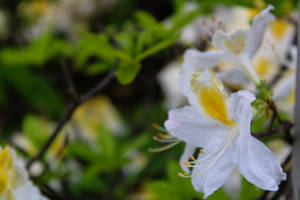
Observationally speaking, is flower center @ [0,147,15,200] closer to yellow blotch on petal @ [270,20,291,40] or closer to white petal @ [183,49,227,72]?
white petal @ [183,49,227,72]

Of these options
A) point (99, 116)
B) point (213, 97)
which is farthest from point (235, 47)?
point (99, 116)

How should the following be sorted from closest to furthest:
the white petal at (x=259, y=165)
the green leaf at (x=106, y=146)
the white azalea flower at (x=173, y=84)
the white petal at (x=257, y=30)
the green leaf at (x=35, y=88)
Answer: the white petal at (x=259, y=165), the white petal at (x=257, y=30), the green leaf at (x=106, y=146), the white azalea flower at (x=173, y=84), the green leaf at (x=35, y=88)

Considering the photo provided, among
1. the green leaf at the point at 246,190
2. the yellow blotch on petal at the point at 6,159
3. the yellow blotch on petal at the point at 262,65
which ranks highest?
the yellow blotch on petal at the point at 6,159

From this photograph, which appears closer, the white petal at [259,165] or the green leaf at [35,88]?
Result: the white petal at [259,165]

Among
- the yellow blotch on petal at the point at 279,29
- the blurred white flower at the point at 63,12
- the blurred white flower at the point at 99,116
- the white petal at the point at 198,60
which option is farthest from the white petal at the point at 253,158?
the blurred white flower at the point at 63,12

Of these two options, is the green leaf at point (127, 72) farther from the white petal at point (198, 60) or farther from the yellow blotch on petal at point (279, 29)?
the yellow blotch on petal at point (279, 29)

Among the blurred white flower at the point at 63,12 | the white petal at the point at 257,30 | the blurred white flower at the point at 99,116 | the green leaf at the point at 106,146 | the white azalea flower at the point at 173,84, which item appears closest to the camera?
the white petal at the point at 257,30

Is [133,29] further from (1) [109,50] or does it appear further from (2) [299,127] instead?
(2) [299,127]

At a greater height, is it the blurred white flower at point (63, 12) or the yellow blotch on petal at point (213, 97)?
the blurred white flower at point (63, 12)
